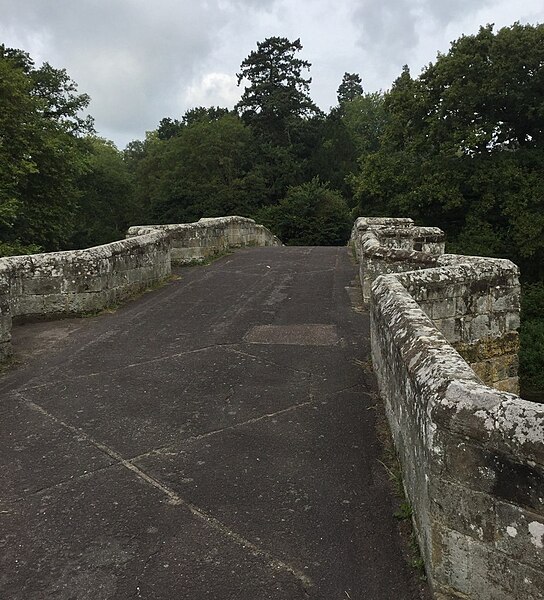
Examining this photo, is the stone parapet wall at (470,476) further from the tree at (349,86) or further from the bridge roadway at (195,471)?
the tree at (349,86)

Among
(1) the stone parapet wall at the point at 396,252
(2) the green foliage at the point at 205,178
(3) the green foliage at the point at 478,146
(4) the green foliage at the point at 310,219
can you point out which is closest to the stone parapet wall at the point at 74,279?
(1) the stone parapet wall at the point at 396,252

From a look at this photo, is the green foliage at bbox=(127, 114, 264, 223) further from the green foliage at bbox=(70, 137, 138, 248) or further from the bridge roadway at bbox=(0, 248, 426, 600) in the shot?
the bridge roadway at bbox=(0, 248, 426, 600)

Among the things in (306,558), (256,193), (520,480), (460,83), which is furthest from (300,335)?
(256,193)

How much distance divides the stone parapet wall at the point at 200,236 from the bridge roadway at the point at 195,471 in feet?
19.9

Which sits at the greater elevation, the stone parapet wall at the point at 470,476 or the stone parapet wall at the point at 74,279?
the stone parapet wall at the point at 74,279

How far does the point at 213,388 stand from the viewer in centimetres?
495

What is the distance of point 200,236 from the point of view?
44.3 ft

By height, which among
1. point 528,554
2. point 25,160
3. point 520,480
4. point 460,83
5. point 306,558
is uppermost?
point 460,83

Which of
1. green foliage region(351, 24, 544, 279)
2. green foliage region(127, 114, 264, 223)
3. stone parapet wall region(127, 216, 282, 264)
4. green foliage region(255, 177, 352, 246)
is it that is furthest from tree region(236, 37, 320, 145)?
stone parapet wall region(127, 216, 282, 264)

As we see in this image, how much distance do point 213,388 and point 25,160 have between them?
17.0 metres

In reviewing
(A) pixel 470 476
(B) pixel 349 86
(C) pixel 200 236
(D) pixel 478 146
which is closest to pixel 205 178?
(D) pixel 478 146

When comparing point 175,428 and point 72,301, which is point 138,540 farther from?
point 72,301

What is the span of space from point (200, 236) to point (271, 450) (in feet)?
33.8

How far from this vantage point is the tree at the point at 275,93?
4647cm
